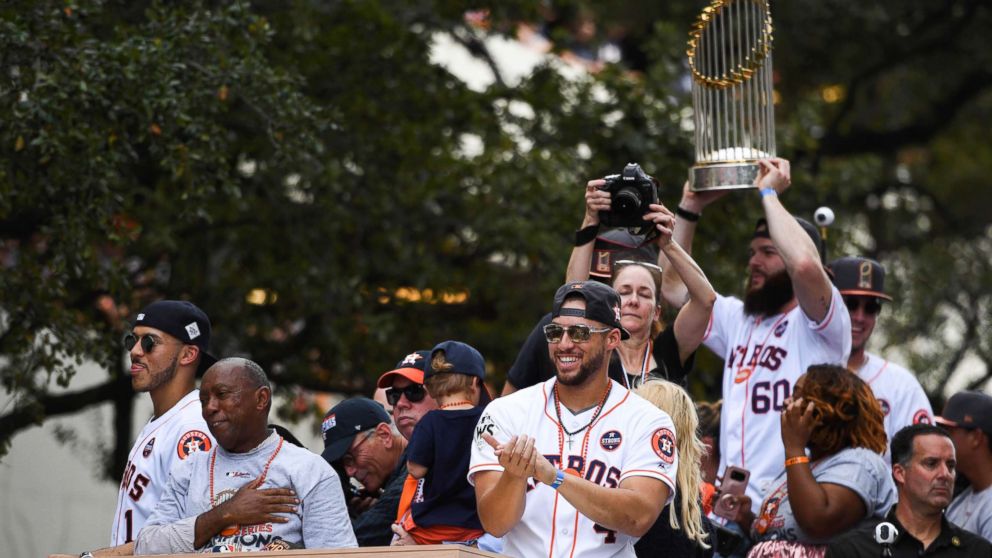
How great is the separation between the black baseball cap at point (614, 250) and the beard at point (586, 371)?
148 cm

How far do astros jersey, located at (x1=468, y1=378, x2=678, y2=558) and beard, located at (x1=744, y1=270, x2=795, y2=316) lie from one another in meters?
2.24

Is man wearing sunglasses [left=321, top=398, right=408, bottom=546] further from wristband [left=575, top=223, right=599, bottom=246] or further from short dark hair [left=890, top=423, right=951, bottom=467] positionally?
short dark hair [left=890, top=423, right=951, bottom=467]

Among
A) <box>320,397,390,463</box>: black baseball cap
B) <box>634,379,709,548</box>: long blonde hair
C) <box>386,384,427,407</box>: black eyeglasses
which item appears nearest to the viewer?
<box>634,379,709,548</box>: long blonde hair

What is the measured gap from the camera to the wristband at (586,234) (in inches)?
287

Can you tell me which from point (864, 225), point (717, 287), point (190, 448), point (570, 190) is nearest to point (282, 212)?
point (570, 190)

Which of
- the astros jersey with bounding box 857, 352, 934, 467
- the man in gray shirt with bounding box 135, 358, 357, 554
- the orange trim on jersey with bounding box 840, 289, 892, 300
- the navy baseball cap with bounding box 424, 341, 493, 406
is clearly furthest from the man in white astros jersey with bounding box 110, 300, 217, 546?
the astros jersey with bounding box 857, 352, 934, 467

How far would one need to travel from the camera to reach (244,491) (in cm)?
598

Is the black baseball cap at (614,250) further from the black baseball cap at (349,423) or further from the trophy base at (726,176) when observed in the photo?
the black baseball cap at (349,423)

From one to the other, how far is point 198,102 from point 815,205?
6.08 meters

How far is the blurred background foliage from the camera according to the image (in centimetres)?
927

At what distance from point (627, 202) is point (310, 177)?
437cm

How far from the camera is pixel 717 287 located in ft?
38.6

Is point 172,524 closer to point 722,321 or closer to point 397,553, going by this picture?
point 397,553

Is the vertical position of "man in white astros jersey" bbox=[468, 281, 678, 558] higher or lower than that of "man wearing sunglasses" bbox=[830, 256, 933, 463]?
lower
